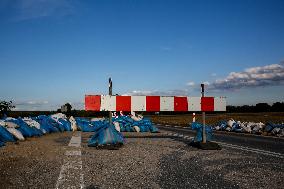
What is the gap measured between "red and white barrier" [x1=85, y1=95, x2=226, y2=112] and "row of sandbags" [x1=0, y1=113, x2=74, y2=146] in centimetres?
344

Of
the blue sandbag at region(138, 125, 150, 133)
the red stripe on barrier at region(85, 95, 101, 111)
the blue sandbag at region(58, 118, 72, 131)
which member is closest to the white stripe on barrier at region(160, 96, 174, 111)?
the red stripe on barrier at region(85, 95, 101, 111)

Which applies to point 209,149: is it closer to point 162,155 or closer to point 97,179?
point 162,155

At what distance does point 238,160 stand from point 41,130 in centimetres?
1072

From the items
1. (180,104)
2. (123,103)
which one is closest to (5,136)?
(123,103)

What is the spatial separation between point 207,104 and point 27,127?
790 centimetres

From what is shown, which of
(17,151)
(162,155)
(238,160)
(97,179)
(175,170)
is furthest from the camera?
(17,151)

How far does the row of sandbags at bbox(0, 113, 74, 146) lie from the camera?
12242 mm

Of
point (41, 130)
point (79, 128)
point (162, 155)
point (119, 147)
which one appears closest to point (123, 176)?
point (162, 155)

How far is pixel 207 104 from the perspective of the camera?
425 inches

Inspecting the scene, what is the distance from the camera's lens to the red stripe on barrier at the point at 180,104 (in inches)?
420

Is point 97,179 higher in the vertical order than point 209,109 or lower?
lower

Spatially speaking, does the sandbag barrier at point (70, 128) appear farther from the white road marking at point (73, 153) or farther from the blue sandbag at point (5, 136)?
the white road marking at point (73, 153)

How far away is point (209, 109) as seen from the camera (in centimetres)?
1078

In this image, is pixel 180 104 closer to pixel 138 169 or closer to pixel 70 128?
pixel 138 169
